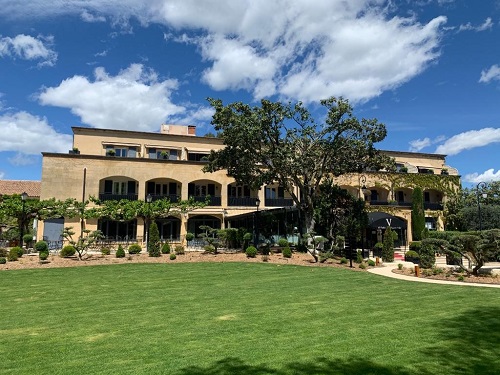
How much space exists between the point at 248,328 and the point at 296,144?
58.3 ft

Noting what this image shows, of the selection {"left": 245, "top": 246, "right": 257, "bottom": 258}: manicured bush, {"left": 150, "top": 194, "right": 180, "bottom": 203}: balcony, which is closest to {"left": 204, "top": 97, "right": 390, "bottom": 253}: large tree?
{"left": 245, "top": 246, "right": 257, "bottom": 258}: manicured bush

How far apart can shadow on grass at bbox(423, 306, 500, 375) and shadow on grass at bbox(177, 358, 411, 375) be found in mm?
925

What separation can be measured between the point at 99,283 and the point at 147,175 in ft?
71.2

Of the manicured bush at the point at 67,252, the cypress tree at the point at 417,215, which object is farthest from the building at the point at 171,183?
the manicured bush at the point at 67,252

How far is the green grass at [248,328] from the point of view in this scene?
5.47m

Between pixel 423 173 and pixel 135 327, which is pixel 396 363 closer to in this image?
pixel 135 327

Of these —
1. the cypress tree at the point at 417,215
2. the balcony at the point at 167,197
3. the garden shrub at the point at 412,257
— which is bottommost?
the garden shrub at the point at 412,257

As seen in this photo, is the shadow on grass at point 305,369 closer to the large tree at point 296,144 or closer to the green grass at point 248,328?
the green grass at point 248,328

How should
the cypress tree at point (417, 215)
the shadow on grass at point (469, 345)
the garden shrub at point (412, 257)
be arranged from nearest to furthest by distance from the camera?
the shadow on grass at point (469, 345)
the garden shrub at point (412, 257)
the cypress tree at point (417, 215)

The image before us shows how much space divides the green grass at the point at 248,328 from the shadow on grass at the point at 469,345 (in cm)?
2

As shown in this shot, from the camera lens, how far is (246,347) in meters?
6.21

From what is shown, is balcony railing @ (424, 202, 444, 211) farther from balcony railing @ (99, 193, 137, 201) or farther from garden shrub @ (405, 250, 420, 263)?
balcony railing @ (99, 193, 137, 201)

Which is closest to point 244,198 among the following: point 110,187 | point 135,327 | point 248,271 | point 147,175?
point 147,175

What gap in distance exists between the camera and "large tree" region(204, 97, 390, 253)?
75.2 ft
